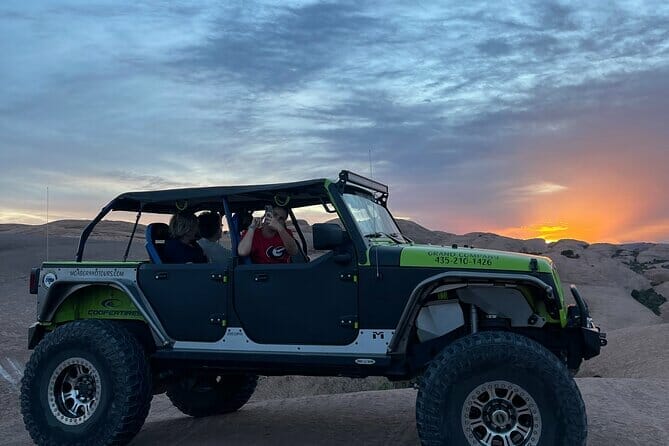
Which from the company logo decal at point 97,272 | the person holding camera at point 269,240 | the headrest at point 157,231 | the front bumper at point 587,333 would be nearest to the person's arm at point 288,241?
the person holding camera at point 269,240

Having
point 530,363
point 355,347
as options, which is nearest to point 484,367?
point 530,363

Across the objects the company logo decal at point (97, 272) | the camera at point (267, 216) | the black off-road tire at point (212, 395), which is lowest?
the black off-road tire at point (212, 395)

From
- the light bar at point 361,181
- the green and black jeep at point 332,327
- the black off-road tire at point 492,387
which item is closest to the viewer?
the black off-road tire at point 492,387

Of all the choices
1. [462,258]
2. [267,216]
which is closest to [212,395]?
[267,216]

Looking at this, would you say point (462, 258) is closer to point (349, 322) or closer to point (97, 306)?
point (349, 322)

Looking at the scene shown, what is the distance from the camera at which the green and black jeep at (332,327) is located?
5.46 metres

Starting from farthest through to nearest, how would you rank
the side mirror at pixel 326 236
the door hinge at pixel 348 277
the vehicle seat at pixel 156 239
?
1. the vehicle seat at pixel 156 239
2. the door hinge at pixel 348 277
3. the side mirror at pixel 326 236

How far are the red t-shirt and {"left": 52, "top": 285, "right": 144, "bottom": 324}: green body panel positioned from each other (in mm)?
1423

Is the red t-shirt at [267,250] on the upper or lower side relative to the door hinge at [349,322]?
upper

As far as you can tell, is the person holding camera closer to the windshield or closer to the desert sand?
the windshield

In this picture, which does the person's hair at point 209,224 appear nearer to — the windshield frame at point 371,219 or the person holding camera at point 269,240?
the person holding camera at point 269,240

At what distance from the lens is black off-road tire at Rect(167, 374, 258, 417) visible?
8250mm

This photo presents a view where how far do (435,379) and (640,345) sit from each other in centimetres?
1251

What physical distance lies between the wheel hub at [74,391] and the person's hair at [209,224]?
5.81ft
